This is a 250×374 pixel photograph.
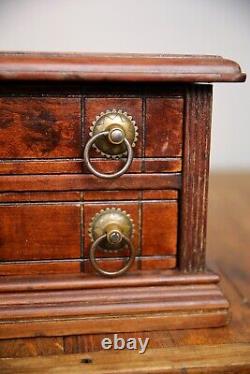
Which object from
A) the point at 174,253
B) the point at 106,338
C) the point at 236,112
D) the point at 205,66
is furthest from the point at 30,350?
the point at 236,112

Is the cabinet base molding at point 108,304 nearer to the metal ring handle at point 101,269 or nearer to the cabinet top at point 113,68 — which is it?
the metal ring handle at point 101,269

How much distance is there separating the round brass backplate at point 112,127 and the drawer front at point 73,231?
2.7 inches

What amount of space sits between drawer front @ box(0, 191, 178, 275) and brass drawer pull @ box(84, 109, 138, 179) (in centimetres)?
6

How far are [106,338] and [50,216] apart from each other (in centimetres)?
20

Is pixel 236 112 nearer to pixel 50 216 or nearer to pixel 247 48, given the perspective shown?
pixel 247 48

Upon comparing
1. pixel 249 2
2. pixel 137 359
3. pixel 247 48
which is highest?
pixel 249 2

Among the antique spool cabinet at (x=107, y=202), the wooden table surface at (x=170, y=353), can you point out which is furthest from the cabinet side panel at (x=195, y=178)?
the wooden table surface at (x=170, y=353)

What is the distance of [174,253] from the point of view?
0.86 m

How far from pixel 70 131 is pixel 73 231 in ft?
0.51

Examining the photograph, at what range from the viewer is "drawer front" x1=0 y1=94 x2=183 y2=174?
788 millimetres

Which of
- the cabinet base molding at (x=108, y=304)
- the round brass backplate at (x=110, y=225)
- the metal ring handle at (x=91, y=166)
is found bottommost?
the cabinet base molding at (x=108, y=304)

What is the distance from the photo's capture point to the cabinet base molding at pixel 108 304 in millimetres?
810

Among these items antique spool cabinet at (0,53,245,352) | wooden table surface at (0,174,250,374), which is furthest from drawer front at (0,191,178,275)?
wooden table surface at (0,174,250,374)

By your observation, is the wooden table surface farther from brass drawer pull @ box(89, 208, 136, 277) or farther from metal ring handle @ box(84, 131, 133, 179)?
metal ring handle @ box(84, 131, 133, 179)
